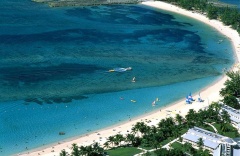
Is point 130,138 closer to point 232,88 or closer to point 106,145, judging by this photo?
point 106,145

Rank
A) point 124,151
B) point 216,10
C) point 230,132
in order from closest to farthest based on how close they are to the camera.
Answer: point 124,151, point 230,132, point 216,10

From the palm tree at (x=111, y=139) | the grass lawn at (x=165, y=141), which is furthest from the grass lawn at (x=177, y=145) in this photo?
the palm tree at (x=111, y=139)

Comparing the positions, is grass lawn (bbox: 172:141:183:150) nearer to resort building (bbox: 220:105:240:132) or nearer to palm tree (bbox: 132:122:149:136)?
palm tree (bbox: 132:122:149:136)

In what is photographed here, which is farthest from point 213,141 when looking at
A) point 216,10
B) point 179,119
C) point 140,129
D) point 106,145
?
point 216,10

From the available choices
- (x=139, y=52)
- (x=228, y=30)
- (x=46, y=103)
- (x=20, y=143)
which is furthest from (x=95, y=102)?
(x=228, y=30)

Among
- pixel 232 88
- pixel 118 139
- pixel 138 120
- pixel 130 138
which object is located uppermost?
pixel 232 88
